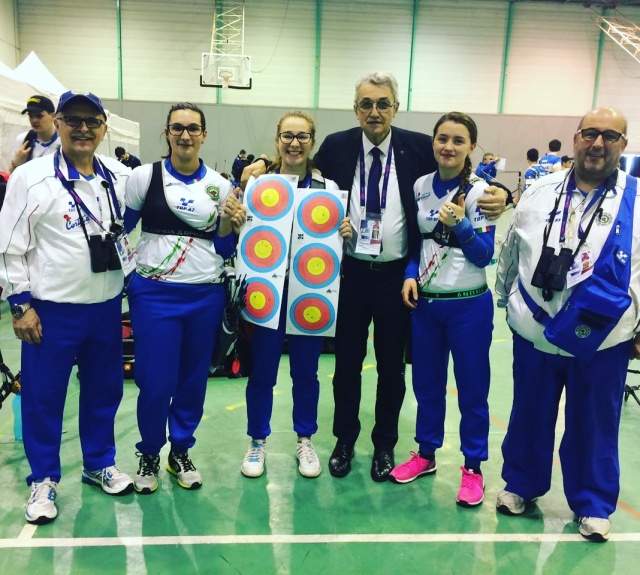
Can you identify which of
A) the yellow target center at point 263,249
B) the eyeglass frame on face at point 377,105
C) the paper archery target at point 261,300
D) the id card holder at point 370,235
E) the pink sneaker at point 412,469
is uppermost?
the eyeglass frame on face at point 377,105

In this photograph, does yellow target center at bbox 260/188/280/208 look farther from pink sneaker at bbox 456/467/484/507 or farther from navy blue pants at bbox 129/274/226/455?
pink sneaker at bbox 456/467/484/507

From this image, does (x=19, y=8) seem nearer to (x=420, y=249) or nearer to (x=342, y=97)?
(x=342, y=97)

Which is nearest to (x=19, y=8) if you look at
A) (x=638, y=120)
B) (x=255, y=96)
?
(x=255, y=96)

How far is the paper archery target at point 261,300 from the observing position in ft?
8.98

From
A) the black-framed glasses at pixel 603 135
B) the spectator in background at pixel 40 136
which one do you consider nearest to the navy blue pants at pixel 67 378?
the black-framed glasses at pixel 603 135

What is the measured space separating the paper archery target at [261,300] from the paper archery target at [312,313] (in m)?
0.11

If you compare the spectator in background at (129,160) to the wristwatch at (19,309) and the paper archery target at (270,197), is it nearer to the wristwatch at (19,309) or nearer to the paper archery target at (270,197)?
the paper archery target at (270,197)

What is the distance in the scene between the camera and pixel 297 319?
110 inches

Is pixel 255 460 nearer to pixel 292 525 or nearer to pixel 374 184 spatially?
pixel 292 525

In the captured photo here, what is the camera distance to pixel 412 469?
297 cm

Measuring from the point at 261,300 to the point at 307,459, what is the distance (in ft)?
3.14

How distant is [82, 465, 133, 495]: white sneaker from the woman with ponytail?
1556 millimetres

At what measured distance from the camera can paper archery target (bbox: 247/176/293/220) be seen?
2729mm

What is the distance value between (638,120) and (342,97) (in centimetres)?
986
